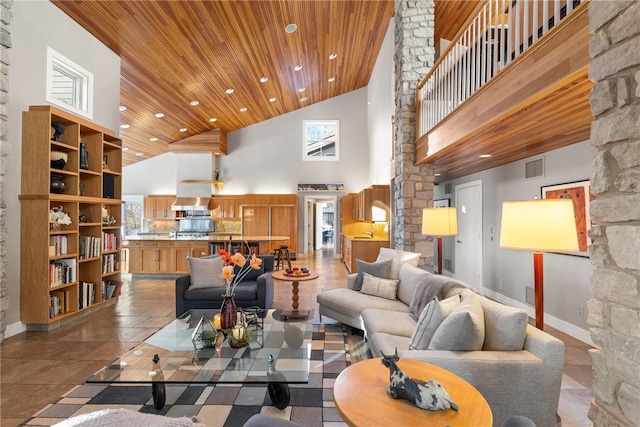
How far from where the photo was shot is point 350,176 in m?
10.7

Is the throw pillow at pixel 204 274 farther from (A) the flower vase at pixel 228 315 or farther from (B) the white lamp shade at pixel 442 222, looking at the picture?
(B) the white lamp shade at pixel 442 222

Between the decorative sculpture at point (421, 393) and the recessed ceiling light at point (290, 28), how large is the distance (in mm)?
5733

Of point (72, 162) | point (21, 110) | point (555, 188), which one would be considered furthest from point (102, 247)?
point (555, 188)

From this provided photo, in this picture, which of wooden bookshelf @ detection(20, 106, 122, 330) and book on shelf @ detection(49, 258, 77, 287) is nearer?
wooden bookshelf @ detection(20, 106, 122, 330)

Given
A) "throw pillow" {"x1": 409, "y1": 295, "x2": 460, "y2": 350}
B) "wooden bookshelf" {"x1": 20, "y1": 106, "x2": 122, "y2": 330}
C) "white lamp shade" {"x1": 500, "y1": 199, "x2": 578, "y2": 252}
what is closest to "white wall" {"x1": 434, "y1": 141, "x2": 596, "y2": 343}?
"white lamp shade" {"x1": 500, "y1": 199, "x2": 578, "y2": 252}

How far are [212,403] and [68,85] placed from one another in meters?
4.59

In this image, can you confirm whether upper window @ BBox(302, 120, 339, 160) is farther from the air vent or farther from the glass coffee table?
the glass coffee table

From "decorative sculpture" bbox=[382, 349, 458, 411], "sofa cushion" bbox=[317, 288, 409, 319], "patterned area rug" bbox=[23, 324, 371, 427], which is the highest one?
"decorative sculpture" bbox=[382, 349, 458, 411]

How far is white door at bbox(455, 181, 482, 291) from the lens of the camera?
5793 mm

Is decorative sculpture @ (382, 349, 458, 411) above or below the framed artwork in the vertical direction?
below

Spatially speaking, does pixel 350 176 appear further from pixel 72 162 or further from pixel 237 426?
pixel 237 426

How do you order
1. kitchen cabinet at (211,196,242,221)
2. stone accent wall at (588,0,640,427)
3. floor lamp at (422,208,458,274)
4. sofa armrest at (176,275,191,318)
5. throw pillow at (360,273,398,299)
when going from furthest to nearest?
kitchen cabinet at (211,196,242,221) → floor lamp at (422,208,458,274) → sofa armrest at (176,275,191,318) → throw pillow at (360,273,398,299) → stone accent wall at (588,0,640,427)

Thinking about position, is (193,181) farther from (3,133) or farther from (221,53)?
(3,133)

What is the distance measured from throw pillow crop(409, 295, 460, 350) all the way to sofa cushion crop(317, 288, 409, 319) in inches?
47.1
